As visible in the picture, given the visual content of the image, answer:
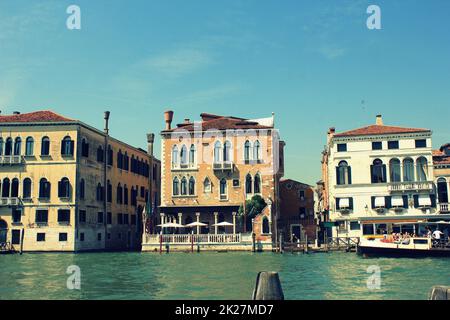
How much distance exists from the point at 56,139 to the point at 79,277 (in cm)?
2010

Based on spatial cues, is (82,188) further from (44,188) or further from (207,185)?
(207,185)

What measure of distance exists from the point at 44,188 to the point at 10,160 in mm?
3124

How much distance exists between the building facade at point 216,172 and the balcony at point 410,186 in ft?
30.0

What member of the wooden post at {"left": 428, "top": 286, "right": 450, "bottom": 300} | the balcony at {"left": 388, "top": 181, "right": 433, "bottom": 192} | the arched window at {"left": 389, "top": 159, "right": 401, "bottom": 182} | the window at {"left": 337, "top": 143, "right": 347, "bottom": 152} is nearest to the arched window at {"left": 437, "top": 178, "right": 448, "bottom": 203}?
the balcony at {"left": 388, "top": 181, "right": 433, "bottom": 192}

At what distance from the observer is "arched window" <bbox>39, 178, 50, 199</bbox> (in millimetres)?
34844

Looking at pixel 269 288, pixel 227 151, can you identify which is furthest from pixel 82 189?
pixel 269 288

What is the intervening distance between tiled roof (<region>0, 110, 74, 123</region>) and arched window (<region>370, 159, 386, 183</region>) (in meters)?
23.1

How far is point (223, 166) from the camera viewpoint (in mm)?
39062

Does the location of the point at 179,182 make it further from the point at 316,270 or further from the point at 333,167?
the point at 316,270

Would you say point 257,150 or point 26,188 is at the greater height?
point 257,150

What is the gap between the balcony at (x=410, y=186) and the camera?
119 ft

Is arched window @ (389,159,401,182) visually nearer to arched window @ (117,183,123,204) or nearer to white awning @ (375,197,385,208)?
white awning @ (375,197,385,208)

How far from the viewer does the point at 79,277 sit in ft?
56.7

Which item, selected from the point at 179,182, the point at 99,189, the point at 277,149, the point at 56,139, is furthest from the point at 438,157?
the point at 56,139
